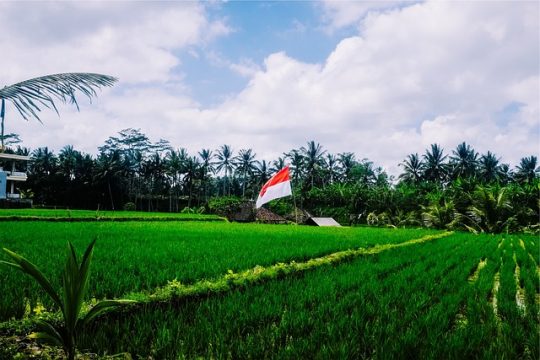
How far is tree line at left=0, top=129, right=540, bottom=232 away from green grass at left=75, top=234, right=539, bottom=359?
1869 centimetres

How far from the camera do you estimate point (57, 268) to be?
4840 mm

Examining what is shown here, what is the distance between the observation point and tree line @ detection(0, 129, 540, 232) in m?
22.3

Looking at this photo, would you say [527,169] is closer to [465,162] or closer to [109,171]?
[465,162]

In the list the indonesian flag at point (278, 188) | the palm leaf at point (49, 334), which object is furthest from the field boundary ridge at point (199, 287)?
the indonesian flag at point (278, 188)

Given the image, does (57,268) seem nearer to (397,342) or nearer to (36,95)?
(36,95)

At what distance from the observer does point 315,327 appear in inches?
124

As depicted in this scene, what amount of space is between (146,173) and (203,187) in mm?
8174

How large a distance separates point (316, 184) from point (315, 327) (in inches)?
1766

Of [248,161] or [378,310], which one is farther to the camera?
[248,161]

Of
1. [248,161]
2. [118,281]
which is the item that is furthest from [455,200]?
[248,161]

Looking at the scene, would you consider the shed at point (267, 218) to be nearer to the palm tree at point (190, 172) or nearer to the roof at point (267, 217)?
the roof at point (267, 217)

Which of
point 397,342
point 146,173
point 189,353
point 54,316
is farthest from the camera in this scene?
point 146,173

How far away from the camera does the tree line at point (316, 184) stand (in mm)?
22297

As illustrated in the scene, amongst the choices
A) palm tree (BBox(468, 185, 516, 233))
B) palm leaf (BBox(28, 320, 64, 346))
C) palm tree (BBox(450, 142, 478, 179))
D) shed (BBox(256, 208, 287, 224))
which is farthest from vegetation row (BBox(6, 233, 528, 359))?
palm tree (BBox(450, 142, 478, 179))
